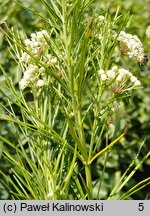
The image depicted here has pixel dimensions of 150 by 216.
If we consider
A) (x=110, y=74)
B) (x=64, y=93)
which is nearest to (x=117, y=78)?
(x=110, y=74)

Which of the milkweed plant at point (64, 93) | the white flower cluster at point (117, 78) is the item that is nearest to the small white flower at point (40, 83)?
the milkweed plant at point (64, 93)

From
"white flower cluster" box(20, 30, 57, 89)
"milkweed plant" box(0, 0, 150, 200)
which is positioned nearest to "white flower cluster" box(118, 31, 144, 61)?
→ "milkweed plant" box(0, 0, 150, 200)

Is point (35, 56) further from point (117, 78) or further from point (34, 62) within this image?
point (117, 78)

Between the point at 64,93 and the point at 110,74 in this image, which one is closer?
the point at 110,74

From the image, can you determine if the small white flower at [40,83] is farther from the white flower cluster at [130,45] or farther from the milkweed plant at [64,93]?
the white flower cluster at [130,45]

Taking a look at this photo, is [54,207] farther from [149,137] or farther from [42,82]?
[149,137]

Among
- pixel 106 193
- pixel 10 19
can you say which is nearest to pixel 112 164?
pixel 106 193
